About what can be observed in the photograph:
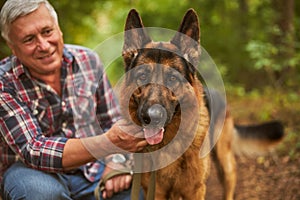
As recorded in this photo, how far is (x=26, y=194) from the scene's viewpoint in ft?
8.04

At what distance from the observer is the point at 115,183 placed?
9.56 ft

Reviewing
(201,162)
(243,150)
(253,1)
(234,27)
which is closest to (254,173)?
(243,150)

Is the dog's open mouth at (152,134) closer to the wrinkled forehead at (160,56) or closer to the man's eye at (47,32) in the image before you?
the wrinkled forehead at (160,56)

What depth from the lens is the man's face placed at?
2.56 m

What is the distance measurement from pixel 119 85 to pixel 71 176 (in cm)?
84

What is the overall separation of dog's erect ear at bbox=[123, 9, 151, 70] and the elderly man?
1.67ft

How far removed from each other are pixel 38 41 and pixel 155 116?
1.09 metres

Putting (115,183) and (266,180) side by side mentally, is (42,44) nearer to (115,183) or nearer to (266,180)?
(115,183)

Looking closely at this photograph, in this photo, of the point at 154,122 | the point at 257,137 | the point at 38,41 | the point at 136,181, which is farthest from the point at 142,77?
the point at 257,137

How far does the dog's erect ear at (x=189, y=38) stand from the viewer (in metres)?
2.31

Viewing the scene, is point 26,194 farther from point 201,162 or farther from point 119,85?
point 201,162

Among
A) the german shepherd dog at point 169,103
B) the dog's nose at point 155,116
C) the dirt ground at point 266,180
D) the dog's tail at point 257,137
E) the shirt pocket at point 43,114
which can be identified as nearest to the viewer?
the dog's nose at point 155,116

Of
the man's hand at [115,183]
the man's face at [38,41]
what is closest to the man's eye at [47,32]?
the man's face at [38,41]

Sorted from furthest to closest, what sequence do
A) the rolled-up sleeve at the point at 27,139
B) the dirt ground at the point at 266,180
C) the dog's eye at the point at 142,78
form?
the dirt ground at the point at 266,180, the rolled-up sleeve at the point at 27,139, the dog's eye at the point at 142,78
